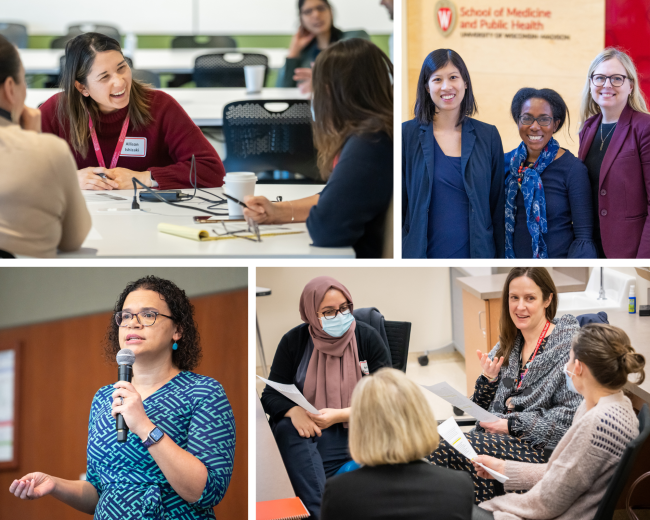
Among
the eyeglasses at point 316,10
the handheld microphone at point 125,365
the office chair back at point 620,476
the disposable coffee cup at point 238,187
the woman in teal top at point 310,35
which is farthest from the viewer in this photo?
the eyeglasses at point 316,10

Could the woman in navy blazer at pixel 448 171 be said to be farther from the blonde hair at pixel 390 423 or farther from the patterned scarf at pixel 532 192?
the blonde hair at pixel 390 423

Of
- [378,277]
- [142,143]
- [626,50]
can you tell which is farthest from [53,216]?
[626,50]

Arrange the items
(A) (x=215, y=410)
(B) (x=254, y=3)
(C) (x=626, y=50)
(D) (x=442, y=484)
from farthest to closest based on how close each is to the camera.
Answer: (B) (x=254, y=3) → (C) (x=626, y=50) → (A) (x=215, y=410) → (D) (x=442, y=484)

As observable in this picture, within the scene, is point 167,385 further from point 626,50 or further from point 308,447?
point 626,50

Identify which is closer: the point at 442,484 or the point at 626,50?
the point at 442,484

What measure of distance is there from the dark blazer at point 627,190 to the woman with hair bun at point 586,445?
0.29 meters

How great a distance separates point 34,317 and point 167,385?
508mm

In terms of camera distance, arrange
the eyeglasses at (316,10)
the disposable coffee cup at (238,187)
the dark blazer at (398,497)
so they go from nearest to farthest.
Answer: the dark blazer at (398,497), the disposable coffee cup at (238,187), the eyeglasses at (316,10)

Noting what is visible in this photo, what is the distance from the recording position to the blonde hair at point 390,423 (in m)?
1.44

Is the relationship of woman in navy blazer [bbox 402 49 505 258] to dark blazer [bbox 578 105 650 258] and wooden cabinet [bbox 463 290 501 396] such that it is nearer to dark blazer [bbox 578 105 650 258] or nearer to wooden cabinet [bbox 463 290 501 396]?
wooden cabinet [bbox 463 290 501 396]

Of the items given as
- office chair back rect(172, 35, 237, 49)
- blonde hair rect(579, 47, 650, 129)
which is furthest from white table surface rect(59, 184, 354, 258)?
office chair back rect(172, 35, 237, 49)

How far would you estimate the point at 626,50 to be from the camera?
1.95 m

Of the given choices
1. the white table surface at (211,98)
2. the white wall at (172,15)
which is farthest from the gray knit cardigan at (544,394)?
the white wall at (172,15)

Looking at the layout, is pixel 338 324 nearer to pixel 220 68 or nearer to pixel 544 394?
pixel 544 394
